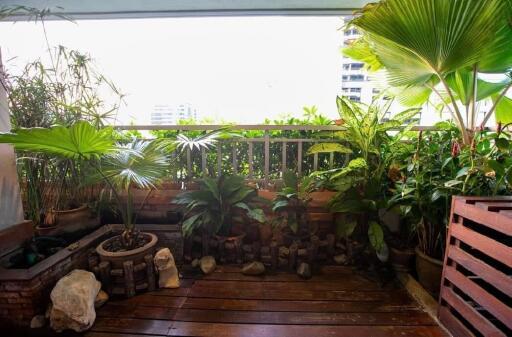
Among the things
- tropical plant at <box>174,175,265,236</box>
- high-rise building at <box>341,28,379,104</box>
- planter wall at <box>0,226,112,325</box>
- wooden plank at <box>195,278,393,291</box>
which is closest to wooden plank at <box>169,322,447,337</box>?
wooden plank at <box>195,278,393,291</box>

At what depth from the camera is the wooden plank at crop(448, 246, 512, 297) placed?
3.07ft

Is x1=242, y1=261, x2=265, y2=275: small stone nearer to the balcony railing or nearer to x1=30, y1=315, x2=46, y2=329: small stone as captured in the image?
the balcony railing

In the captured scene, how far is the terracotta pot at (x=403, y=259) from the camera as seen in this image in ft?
5.77

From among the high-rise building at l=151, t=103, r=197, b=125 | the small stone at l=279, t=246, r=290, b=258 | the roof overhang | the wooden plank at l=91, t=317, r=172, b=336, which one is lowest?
the wooden plank at l=91, t=317, r=172, b=336

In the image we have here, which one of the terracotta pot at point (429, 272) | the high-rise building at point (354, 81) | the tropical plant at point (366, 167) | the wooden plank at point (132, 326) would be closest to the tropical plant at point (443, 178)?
Answer: the terracotta pot at point (429, 272)

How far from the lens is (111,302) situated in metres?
1.53

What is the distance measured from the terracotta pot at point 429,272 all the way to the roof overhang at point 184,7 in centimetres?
239

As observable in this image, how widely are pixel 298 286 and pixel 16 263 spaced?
1.82 meters

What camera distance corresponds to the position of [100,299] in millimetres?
1491

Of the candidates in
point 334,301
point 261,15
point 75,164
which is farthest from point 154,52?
point 334,301

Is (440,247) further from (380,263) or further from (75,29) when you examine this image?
(75,29)

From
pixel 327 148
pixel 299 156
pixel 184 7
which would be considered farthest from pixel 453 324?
pixel 184 7

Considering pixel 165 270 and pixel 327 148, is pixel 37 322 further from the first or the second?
pixel 327 148

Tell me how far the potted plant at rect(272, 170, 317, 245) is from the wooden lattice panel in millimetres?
912
